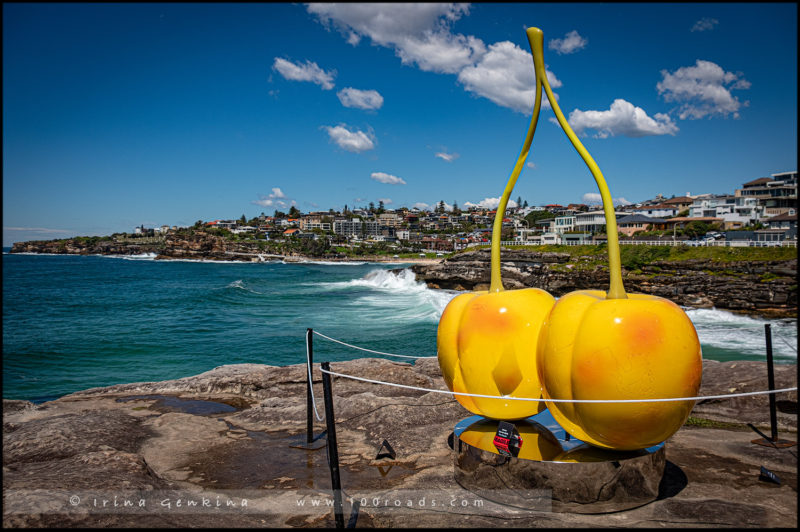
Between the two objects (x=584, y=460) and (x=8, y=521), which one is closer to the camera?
(x=8, y=521)

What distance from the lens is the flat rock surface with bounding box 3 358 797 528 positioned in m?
4.98

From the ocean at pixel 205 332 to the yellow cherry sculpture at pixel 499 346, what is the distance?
13.2 meters

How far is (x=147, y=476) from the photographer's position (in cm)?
591

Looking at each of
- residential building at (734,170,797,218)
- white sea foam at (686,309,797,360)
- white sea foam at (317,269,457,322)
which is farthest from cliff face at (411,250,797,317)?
residential building at (734,170,797,218)

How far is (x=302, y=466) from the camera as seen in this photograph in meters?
6.70

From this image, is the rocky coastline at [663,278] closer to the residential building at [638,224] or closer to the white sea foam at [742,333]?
the white sea foam at [742,333]

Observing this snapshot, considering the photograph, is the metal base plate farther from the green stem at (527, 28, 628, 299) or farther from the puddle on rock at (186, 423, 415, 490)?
the puddle on rock at (186, 423, 415, 490)

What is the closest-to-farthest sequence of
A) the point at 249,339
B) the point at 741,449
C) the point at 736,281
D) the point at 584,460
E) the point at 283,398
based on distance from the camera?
the point at 584,460 → the point at 741,449 → the point at 283,398 → the point at 249,339 → the point at 736,281

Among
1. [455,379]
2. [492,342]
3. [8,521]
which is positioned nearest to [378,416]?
[455,379]

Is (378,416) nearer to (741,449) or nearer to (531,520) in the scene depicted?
(531,520)

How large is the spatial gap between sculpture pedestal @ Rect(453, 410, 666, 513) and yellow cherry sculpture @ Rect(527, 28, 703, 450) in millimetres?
256

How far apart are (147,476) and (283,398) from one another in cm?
399

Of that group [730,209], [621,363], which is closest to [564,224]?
[730,209]

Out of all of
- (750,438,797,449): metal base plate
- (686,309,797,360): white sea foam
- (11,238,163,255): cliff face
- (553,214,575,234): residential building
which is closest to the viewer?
(750,438,797,449): metal base plate
